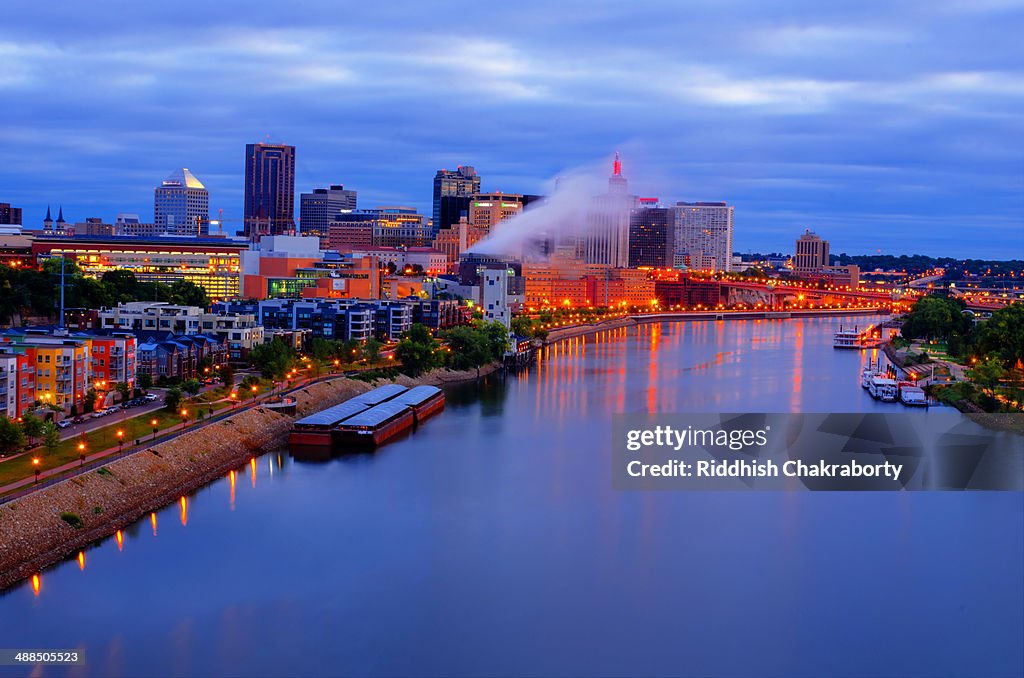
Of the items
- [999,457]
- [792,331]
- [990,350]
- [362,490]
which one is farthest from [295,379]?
[792,331]

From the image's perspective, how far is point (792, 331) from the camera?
82.1ft

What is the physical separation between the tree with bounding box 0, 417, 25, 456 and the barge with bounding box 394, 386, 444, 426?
12.2ft

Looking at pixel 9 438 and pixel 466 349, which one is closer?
pixel 9 438

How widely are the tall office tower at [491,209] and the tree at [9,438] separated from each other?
31.5 meters

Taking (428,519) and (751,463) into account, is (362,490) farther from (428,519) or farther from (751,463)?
(751,463)

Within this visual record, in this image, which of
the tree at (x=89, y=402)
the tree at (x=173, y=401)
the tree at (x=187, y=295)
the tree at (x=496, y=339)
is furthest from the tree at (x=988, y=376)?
the tree at (x=187, y=295)

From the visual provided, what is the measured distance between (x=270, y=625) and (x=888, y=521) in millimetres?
3392

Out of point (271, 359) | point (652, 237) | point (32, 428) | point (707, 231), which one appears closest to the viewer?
point (32, 428)

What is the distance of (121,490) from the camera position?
242 inches

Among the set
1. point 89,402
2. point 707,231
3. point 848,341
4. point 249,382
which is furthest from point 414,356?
point 707,231

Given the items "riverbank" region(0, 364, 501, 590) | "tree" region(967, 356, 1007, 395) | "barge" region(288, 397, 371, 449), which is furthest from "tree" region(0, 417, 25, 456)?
"tree" region(967, 356, 1007, 395)

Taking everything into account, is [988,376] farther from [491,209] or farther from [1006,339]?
[491,209]

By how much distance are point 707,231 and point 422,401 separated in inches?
1859

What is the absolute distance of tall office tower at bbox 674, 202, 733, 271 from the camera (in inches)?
2180
